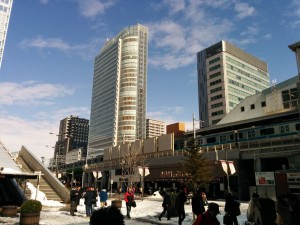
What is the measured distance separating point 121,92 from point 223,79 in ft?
225

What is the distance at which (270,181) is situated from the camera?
45.8ft

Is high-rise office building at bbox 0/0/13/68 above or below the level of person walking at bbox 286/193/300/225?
above

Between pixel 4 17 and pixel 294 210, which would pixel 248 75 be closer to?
pixel 4 17

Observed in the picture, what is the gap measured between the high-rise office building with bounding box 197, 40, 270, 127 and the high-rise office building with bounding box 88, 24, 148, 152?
4664 centimetres

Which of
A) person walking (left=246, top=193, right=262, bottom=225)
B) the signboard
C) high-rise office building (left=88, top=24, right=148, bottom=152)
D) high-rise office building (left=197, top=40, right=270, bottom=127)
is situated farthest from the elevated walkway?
high-rise office building (left=88, top=24, right=148, bottom=152)

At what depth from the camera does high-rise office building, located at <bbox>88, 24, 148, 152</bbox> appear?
492 feet

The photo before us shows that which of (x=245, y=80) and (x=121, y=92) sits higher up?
(x=121, y=92)

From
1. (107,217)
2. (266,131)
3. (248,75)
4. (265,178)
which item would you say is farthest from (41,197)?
(248,75)

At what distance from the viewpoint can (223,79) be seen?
101188 mm

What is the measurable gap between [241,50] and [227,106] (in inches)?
1177

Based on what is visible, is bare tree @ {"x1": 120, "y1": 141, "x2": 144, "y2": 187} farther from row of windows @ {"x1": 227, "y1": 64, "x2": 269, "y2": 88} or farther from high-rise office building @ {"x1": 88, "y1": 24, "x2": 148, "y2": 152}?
high-rise office building @ {"x1": 88, "y1": 24, "x2": 148, "y2": 152}

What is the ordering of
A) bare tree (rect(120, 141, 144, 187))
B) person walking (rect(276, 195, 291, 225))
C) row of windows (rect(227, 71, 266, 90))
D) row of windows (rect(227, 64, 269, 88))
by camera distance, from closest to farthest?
person walking (rect(276, 195, 291, 225)), bare tree (rect(120, 141, 144, 187)), row of windows (rect(227, 71, 266, 90)), row of windows (rect(227, 64, 269, 88))

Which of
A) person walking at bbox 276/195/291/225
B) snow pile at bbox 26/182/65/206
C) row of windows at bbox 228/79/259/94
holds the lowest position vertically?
snow pile at bbox 26/182/65/206

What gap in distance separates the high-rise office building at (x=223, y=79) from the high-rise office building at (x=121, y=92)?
46.6 m
